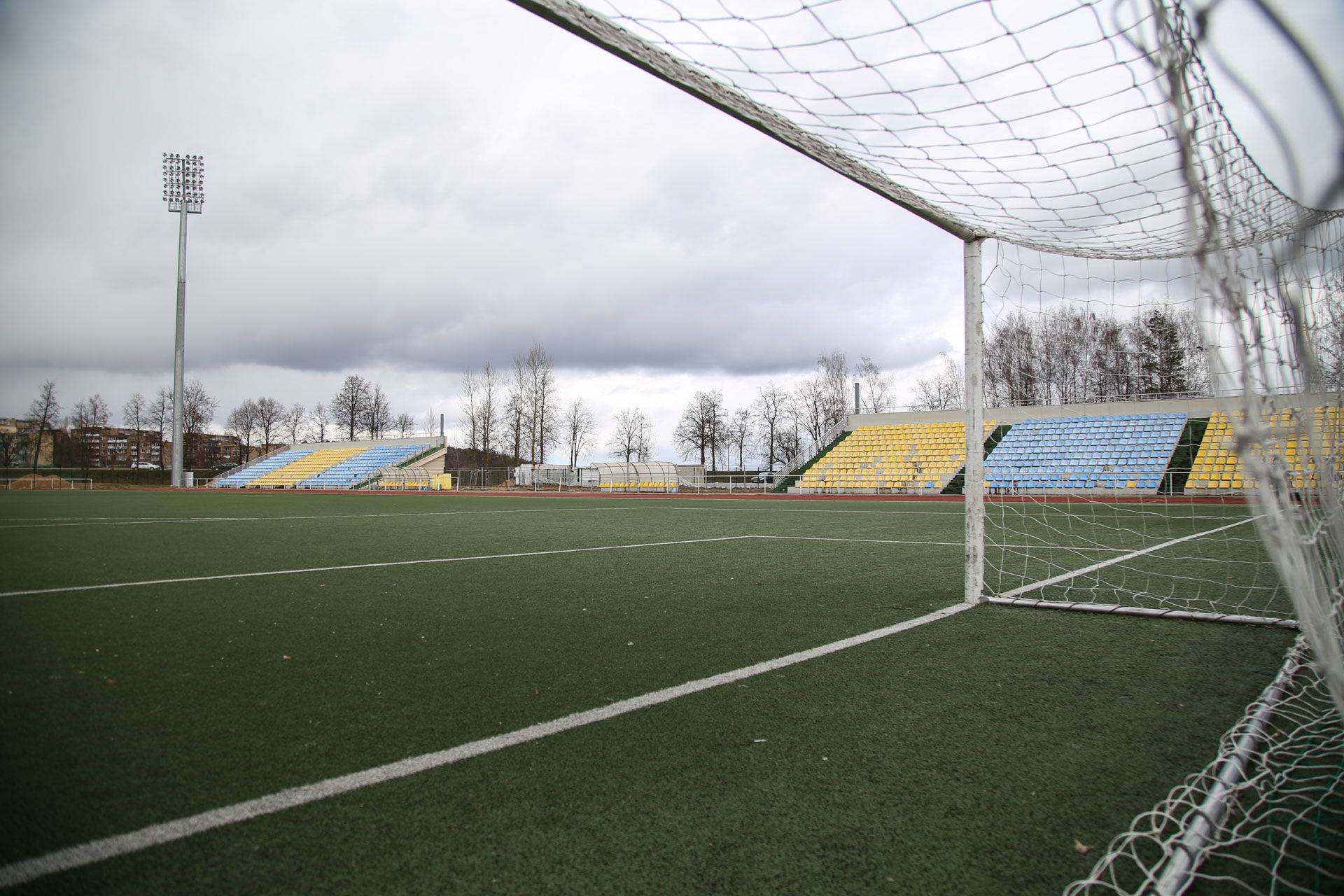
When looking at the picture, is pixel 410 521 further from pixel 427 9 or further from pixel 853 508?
pixel 853 508

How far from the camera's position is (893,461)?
28453 mm

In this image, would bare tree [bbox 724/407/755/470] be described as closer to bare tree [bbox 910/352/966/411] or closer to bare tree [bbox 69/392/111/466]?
bare tree [bbox 910/352/966/411]

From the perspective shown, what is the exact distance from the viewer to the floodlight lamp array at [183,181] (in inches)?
1289

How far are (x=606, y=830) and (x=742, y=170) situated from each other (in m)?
4.73

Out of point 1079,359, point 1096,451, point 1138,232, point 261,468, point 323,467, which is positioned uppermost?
point 1079,359

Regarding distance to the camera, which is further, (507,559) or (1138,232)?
(507,559)

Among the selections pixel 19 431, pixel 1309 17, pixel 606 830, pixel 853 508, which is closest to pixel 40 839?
pixel 606 830

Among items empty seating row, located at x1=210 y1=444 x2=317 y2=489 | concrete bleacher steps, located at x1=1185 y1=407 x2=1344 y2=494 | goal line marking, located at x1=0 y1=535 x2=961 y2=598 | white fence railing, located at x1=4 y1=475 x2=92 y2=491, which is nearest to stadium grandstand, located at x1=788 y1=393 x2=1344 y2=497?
goal line marking, located at x1=0 y1=535 x2=961 y2=598

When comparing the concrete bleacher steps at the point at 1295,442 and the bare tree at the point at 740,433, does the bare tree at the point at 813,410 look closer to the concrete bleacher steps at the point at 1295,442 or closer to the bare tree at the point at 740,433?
the bare tree at the point at 740,433

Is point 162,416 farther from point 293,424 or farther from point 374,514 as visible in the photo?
point 374,514

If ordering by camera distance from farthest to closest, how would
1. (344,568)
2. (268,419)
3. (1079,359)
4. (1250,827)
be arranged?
1. (268,419)
2. (1079,359)
3. (344,568)
4. (1250,827)

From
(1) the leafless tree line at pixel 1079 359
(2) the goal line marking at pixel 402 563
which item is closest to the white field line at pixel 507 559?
(2) the goal line marking at pixel 402 563

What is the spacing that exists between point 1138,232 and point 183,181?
1616 inches

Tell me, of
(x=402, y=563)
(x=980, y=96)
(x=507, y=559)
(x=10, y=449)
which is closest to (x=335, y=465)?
(x=10, y=449)
